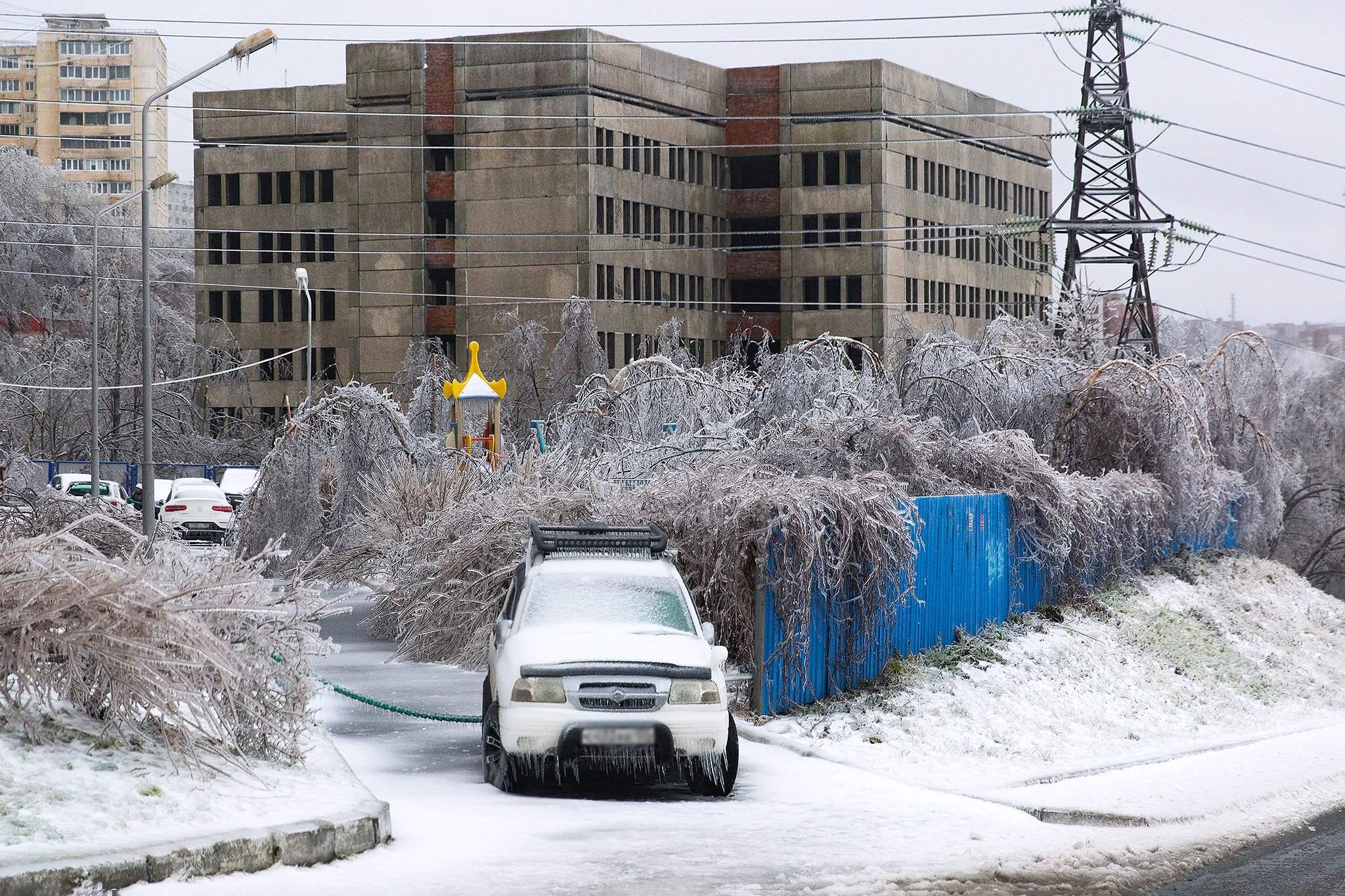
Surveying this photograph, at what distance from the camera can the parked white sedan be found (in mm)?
42594

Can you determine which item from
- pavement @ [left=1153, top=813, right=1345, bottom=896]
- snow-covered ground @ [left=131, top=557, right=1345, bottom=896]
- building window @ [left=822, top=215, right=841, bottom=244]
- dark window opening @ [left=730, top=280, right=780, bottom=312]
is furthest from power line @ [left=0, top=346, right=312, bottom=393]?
pavement @ [left=1153, top=813, right=1345, bottom=896]

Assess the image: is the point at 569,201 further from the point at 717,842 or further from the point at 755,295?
the point at 717,842

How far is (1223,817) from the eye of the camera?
12.2 meters

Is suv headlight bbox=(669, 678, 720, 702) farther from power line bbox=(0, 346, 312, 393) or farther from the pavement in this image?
power line bbox=(0, 346, 312, 393)

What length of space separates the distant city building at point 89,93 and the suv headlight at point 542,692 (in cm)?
17218

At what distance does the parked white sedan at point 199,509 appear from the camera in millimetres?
42594

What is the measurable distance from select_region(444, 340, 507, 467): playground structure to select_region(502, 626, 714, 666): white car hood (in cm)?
1720

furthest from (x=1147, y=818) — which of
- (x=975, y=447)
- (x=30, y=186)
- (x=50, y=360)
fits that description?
(x=30, y=186)

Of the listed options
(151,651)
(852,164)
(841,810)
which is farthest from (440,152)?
(151,651)

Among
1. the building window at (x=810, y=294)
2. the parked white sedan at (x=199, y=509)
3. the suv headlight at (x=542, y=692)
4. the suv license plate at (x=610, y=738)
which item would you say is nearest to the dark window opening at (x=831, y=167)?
the building window at (x=810, y=294)

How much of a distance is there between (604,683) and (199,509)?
34049mm

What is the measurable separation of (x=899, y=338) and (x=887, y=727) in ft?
119

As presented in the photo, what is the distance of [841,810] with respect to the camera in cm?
1123

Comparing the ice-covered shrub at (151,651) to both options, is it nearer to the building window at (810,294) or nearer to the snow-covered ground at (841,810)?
the snow-covered ground at (841,810)
